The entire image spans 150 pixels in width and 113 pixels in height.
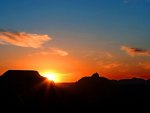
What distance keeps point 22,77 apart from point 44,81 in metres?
8.85

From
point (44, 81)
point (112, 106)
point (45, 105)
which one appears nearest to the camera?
point (45, 105)

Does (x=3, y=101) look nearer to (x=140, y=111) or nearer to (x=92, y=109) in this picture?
(x=92, y=109)

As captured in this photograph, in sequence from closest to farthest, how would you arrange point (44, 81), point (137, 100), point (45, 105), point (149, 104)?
point (45, 105) < point (44, 81) < point (149, 104) < point (137, 100)

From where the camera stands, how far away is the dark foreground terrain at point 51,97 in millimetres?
83688

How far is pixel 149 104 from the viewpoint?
12200 centimetres

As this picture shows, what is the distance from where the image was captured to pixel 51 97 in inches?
3762

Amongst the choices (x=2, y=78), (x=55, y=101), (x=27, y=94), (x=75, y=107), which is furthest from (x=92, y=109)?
(x=2, y=78)

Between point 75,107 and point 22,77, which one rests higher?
point 22,77

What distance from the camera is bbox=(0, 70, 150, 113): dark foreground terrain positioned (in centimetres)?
8369

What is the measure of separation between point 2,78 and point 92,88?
180ft

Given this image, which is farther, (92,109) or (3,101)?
(92,109)

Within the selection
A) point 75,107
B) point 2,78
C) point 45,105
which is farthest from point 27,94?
point 75,107

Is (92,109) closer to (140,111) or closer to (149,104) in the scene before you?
(140,111)

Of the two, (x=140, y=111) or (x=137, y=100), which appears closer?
(x=140, y=111)
